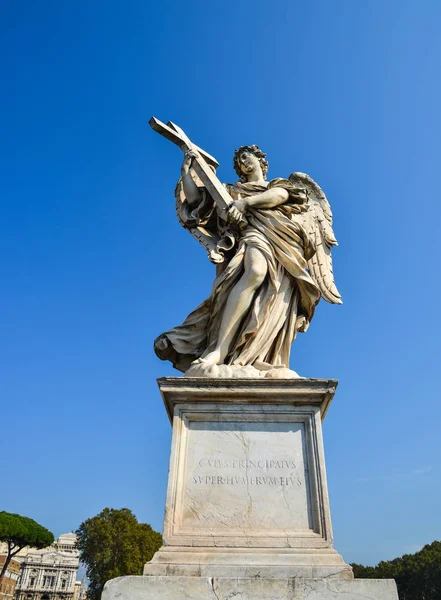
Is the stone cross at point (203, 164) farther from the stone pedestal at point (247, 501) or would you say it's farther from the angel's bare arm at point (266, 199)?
the stone pedestal at point (247, 501)

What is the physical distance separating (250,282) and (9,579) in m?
94.5

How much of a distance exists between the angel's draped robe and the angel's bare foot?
168 millimetres

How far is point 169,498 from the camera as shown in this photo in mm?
4086

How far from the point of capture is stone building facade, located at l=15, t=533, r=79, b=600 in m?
86.2

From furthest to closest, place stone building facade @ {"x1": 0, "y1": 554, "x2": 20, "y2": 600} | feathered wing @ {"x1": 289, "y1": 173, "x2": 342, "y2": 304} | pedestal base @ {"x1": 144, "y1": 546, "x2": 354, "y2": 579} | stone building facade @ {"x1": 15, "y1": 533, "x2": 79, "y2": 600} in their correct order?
stone building facade @ {"x1": 15, "y1": 533, "x2": 79, "y2": 600}, stone building facade @ {"x1": 0, "y1": 554, "x2": 20, "y2": 600}, feathered wing @ {"x1": 289, "y1": 173, "x2": 342, "y2": 304}, pedestal base @ {"x1": 144, "y1": 546, "x2": 354, "y2": 579}

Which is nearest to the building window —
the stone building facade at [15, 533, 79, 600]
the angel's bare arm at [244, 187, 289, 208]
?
the stone building facade at [15, 533, 79, 600]

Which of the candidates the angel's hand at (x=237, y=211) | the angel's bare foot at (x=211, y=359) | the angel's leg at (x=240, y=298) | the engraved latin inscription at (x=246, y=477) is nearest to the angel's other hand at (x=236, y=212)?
the angel's hand at (x=237, y=211)

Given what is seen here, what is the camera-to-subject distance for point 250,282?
552 centimetres

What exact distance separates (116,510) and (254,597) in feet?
107

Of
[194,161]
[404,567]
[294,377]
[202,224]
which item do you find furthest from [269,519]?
[404,567]

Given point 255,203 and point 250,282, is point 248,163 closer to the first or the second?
point 255,203

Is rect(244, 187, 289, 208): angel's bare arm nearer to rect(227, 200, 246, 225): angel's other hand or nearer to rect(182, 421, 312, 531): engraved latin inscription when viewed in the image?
rect(227, 200, 246, 225): angel's other hand

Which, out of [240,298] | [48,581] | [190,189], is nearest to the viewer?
[240,298]

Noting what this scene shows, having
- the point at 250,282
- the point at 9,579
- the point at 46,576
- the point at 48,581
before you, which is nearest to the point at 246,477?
the point at 250,282
